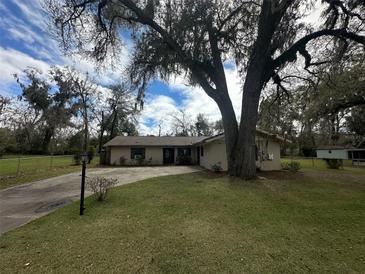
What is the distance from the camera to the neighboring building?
78.5 ft

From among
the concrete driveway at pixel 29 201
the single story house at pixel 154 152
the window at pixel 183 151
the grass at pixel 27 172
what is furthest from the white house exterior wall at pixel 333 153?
the concrete driveway at pixel 29 201

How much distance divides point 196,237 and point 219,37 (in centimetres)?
999

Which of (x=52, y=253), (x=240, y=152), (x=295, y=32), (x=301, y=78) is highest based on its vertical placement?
(x=295, y=32)

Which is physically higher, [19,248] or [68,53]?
[68,53]

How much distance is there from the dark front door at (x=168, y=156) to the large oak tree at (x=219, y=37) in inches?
487

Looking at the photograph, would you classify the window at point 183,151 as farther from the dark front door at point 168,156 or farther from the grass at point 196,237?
the grass at point 196,237

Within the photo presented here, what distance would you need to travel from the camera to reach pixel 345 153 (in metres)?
29.0

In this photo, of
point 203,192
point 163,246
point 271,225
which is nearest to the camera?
point 163,246

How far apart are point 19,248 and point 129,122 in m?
37.4

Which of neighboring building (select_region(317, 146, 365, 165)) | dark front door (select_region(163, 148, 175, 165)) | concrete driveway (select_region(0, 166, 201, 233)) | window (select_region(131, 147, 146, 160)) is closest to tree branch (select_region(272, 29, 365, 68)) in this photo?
concrete driveway (select_region(0, 166, 201, 233))

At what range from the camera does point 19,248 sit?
3734 millimetres

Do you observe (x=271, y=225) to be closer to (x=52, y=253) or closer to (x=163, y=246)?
(x=163, y=246)

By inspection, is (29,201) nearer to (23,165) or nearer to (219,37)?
(219,37)

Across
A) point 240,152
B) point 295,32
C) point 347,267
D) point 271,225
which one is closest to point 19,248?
point 271,225
